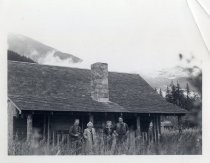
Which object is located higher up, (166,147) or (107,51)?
(107,51)

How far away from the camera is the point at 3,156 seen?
11.1ft

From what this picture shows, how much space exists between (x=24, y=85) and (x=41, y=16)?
0.56 metres

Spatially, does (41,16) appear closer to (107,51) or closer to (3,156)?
(107,51)

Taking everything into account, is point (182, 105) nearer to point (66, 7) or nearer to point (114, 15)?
point (114, 15)

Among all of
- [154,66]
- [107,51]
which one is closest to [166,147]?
[154,66]

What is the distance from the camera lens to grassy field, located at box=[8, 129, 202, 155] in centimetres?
341

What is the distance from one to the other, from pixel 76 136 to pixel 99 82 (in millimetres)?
481

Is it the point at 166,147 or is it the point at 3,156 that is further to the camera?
the point at 166,147

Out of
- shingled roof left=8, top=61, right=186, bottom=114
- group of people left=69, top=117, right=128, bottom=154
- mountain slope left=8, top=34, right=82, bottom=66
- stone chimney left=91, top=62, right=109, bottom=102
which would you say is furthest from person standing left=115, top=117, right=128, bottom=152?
mountain slope left=8, top=34, right=82, bottom=66

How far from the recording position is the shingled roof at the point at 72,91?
3439 millimetres

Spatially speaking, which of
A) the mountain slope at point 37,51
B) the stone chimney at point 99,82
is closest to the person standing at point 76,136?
the stone chimney at point 99,82

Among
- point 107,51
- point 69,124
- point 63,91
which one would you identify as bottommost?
point 69,124

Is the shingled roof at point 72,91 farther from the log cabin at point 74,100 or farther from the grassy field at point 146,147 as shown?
the grassy field at point 146,147

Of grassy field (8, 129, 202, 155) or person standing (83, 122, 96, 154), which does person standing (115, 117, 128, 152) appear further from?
Result: person standing (83, 122, 96, 154)
